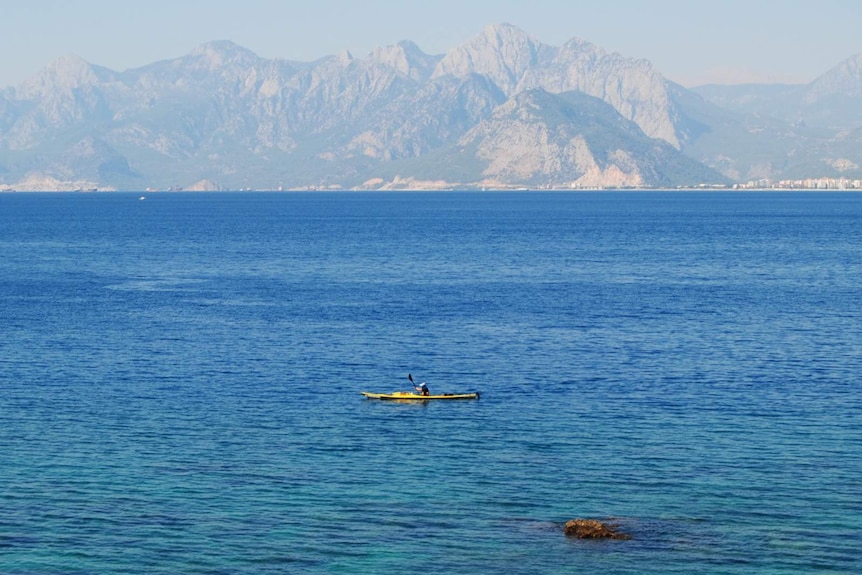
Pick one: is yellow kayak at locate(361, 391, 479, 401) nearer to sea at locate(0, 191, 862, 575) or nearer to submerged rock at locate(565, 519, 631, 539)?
sea at locate(0, 191, 862, 575)

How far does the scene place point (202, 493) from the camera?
68.1m

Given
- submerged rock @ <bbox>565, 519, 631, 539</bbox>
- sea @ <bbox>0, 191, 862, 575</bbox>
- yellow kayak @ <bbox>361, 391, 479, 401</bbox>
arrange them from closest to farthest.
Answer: sea @ <bbox>0, 191, 862, 575</bbox> < submerged rock @ <bbox>565, 519, 631, 539</bbox> < yellow kayak @ <bbox>361, 391, 479, 401</bbox>

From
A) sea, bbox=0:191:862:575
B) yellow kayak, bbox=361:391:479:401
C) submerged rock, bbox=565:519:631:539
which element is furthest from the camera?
yellow kayak, bbox=361:391:479:401

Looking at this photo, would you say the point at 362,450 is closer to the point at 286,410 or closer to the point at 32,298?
the point at 286,410

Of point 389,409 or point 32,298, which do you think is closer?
point 389,409

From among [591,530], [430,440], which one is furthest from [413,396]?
[591,530]

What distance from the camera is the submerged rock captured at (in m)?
61.0

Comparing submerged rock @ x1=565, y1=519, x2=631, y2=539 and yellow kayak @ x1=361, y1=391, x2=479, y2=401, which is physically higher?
yellow kayak @ x1=361, y1=391, x2=479, y2=401

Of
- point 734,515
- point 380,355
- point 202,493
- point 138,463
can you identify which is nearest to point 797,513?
point 734,515

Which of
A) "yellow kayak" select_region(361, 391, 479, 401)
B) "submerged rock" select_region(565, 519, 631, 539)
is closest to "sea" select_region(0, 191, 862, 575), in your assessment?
"submerged rock" select_region(565, 519, 631, 539)

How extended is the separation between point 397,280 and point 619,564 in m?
123

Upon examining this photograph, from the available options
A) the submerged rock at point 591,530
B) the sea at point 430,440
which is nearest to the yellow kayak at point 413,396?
the sea at point 430,440

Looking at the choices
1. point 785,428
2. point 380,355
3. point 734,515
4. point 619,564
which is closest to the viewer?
point 619,564

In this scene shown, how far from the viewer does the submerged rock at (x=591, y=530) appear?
60969 mm
